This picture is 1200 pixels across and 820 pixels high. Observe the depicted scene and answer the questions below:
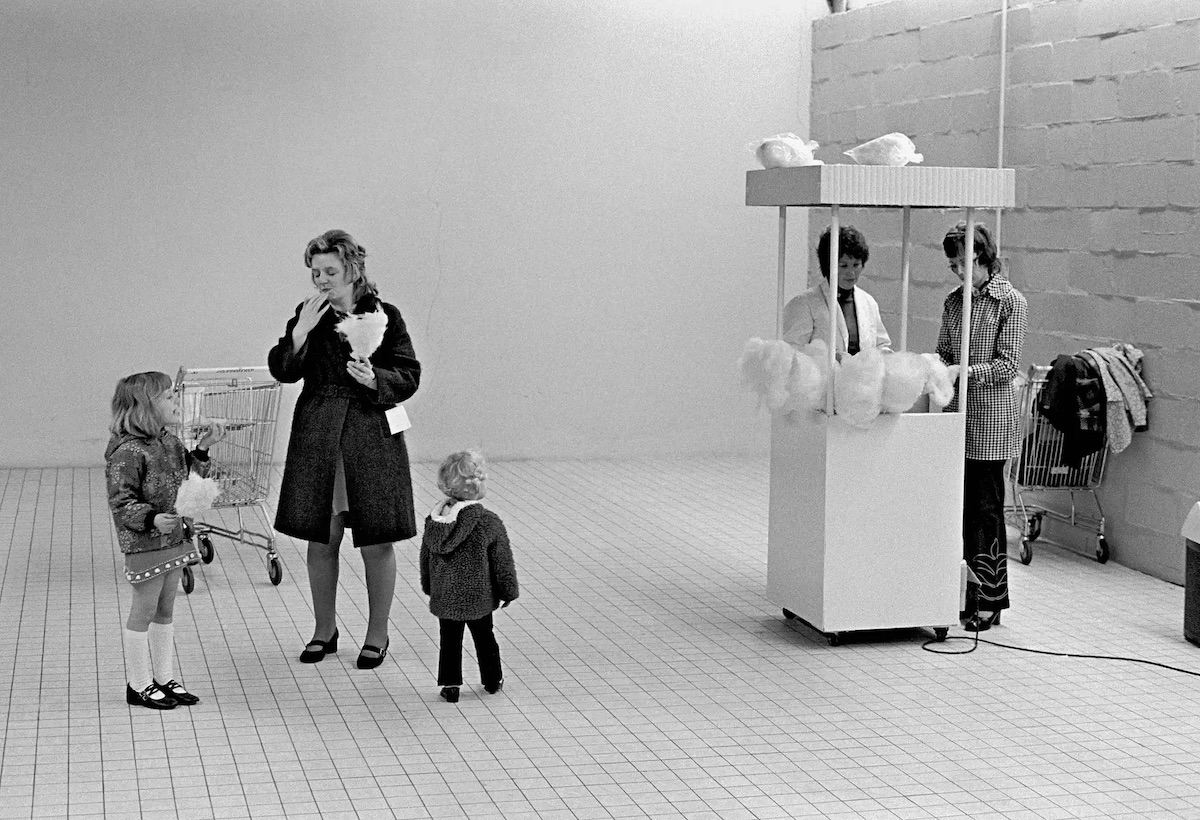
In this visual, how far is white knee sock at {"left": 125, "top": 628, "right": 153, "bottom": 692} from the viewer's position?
5316 mm

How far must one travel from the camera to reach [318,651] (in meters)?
6.00

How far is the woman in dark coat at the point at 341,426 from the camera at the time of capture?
19.0 ft

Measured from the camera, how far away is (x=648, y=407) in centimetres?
1174

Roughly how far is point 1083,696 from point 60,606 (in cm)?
445

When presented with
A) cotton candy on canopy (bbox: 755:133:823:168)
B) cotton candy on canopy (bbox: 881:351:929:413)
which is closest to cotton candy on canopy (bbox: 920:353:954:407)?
cotton candy on canopy (bbox: 881:351:929:413)

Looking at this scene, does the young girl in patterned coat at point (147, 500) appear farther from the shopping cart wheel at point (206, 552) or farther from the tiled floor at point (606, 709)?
the shopping cart wheel at point (206, 552)

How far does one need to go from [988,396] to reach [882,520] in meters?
0.80

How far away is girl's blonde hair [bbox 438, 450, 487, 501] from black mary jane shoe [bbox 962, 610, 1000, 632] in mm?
2449

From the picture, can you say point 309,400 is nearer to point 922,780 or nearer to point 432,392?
point 922,780

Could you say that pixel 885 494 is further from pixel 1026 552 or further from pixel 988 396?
pixel 1026 552

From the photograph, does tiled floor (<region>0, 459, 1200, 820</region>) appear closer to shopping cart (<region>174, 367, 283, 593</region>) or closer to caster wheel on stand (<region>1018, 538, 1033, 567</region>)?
caster wheel on stand (<region>1018, 538, 1033, 567</region>)

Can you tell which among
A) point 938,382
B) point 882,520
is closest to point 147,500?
point 882,520

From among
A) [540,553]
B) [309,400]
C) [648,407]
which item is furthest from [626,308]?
[309,400]

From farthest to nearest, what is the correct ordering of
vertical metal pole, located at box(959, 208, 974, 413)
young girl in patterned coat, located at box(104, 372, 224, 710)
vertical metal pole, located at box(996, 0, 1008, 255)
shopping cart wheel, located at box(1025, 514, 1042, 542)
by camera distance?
vertical metal pole, located at box(996, 0, 1008, 255), shopping cart wheel, located at box(1025, 514, 1042, 542), vertical metal pole, located at box(959, 208, 974, 413), young girl in patterned coat, located at box(104, 372, 224, 710)
